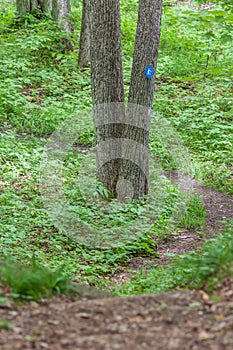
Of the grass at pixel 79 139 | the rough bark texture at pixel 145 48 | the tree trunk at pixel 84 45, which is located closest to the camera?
the grass at pixel 79 139

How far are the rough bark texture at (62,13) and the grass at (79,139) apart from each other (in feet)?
0.98

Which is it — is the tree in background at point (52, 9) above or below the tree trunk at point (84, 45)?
above

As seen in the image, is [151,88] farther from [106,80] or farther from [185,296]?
[185,296]

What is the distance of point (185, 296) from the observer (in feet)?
11.7

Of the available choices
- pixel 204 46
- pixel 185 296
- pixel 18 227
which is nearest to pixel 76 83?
pixel 204 46

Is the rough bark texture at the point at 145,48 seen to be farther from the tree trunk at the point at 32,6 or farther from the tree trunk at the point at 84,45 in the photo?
the tree trunk at the point at 32,6

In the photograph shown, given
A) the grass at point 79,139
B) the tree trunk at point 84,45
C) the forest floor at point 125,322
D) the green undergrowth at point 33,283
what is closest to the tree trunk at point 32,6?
the grass at point 79,139

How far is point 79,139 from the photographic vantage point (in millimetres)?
10422

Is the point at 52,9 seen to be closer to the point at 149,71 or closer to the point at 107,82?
the point at 107,82

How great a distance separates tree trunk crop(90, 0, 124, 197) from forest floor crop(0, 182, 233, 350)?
4.07 metres

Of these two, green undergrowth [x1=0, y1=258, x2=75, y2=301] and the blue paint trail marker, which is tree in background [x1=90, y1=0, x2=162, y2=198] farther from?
green undergrowth [x1=0, y1=258, x2=75, y2=301]

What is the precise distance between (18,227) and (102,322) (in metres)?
3.48

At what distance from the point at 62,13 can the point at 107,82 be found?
8.65m

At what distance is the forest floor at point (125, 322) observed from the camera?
2.96m
